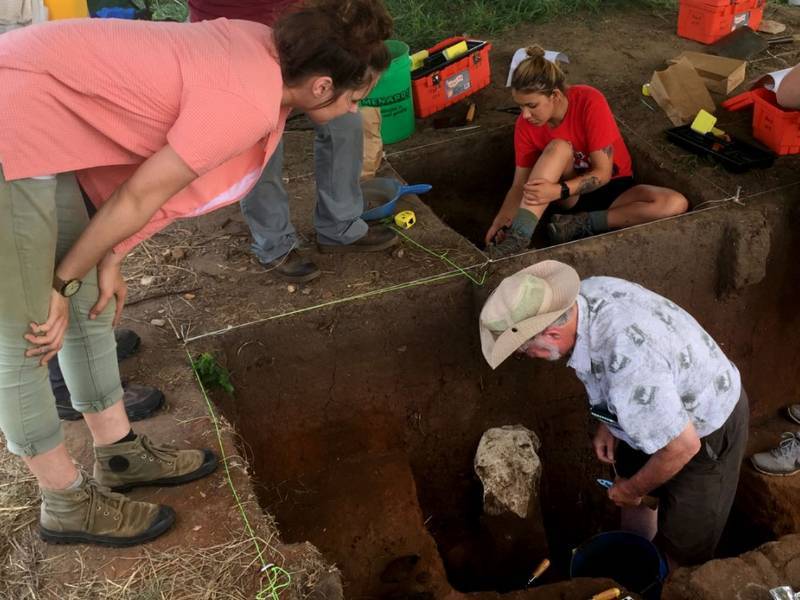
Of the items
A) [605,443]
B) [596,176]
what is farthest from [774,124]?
[605,443]

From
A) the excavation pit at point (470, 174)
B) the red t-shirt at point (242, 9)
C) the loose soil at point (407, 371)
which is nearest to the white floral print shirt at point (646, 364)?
the loose soil at point (407, 371)

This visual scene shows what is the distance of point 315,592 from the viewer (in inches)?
95.3

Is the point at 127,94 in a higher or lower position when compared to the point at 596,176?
higher

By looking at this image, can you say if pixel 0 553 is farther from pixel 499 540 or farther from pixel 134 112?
pixel 499 540

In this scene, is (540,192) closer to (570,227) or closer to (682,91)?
(570,227)

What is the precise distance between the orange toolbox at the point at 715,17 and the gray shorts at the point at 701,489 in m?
3.76

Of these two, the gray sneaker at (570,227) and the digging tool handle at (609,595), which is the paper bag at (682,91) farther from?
the digging tool handle at (609,595)

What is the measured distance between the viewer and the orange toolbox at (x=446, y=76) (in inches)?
200

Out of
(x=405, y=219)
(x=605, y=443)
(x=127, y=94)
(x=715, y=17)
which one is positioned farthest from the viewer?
(x=715, y=17)

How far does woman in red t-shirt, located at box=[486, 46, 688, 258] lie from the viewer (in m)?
4.01

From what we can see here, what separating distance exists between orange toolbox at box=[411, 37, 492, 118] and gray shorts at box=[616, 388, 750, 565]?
2.80 m

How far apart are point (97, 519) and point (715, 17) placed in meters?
5.25

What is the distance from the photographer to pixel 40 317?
216 centimetres

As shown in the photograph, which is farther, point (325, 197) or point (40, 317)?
point (325, 197)
